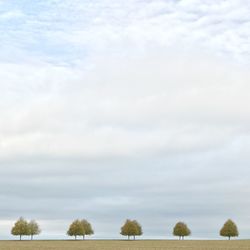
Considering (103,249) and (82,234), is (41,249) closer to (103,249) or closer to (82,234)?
(103,249)

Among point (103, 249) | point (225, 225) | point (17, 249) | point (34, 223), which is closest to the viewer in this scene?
point (17, 249)

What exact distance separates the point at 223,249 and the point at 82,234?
8752cm

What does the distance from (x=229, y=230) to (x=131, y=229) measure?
24265 mm

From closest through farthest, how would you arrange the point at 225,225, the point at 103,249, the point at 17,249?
1. the point at 17,249
2. the point at 103,249
3. the point at 225,225

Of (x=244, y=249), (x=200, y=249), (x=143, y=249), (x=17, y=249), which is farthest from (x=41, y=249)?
(x=244, y=249)

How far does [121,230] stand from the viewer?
17512 cm

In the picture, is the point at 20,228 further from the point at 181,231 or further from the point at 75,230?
the point at 181,231

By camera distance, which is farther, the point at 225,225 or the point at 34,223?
the point at 34,223

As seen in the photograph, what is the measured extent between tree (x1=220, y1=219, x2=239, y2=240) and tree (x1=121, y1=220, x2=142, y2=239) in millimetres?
20983

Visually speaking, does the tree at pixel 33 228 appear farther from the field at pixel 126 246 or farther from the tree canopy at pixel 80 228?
the field at pixel 126 246

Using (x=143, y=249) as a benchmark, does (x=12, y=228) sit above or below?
above

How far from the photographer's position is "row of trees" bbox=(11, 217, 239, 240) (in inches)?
6596

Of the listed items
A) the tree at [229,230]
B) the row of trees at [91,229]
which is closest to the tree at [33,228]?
the row of trees at [91,229]

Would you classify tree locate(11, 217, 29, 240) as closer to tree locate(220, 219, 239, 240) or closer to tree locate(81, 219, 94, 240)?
tree locate(81, 219, 94, 240)
